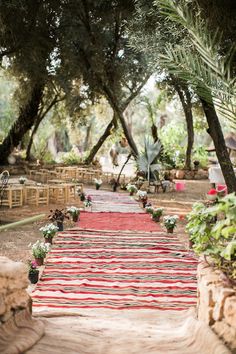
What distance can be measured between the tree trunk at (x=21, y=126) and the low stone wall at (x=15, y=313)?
15.5 meters

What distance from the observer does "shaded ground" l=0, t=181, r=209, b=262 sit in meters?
6.32

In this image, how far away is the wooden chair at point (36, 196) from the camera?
1040 cm

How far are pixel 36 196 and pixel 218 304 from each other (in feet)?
27.8

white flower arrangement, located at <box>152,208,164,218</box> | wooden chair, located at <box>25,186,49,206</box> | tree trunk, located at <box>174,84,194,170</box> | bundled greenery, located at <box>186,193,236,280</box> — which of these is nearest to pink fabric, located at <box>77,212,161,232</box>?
white flower arrangement, located at <box>152,208,164,218</box>

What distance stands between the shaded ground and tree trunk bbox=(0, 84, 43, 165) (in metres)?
6.93

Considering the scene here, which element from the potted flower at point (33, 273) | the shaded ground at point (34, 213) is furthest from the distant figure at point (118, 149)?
the potted flower at point (33, 273)

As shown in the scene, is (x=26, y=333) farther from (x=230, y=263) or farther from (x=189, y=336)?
(x=230, y=263)

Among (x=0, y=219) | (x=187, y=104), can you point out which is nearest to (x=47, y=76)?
(x=187, y=104)

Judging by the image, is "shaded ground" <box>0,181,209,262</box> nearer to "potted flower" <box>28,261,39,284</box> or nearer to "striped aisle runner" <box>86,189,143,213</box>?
"striped aisle runner" <box>86,189,143,213</box>

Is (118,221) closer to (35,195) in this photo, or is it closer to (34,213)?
(34,213)

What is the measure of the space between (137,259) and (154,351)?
3657 millimetres

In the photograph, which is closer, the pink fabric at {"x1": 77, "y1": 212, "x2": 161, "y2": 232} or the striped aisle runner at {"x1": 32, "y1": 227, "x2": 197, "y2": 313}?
the striped aisle runner at {"x1": 32, "y1": 227, "x2": 197, "y2": 313}

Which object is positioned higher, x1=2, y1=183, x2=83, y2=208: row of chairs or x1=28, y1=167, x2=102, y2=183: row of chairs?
x1=28, y1=167, x2=102, y2=183: row of chairs

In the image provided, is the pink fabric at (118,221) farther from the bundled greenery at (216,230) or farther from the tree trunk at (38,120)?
the tree trunk at (38,120)
